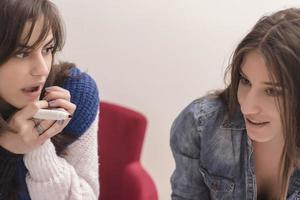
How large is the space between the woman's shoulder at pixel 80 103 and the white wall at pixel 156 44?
0.51 meters

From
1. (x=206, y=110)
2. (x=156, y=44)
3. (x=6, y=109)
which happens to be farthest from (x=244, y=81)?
(x=156, y=44)

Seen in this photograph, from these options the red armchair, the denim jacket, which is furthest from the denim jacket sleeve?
the red armchair

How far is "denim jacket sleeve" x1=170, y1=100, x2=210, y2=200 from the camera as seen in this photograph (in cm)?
113

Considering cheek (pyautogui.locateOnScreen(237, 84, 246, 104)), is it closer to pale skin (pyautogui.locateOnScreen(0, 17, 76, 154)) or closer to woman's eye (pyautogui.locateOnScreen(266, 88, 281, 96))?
woman's eye (pyautogui.locateOnScreen(266, 88, 281, 96))

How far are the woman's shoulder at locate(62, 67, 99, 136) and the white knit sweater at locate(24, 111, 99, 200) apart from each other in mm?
23

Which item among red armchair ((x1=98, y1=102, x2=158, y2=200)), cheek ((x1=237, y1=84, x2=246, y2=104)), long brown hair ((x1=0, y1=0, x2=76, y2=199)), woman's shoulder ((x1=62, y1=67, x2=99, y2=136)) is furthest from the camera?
red armchair ((x1=98, y1=102, x2=158, y2=200))

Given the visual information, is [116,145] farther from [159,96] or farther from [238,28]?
[238,28]

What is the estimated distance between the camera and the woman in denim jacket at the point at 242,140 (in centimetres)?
93

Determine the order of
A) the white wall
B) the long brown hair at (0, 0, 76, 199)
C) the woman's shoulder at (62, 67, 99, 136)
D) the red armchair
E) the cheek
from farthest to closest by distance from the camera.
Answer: the white wall → the red armchair → the woman's shoulder at (62, 67, 99, 136) → the cheek → the long brown hair at (0, 0, 76, 199)

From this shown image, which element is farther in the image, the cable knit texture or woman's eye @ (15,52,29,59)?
the cable knit texture

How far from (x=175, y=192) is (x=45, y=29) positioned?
21.4 inches

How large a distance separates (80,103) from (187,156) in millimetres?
303

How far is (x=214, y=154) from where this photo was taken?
1.13 metres

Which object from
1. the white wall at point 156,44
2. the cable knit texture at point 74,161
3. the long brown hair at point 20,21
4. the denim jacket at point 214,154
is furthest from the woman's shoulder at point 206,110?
the white wall at point 156,44
